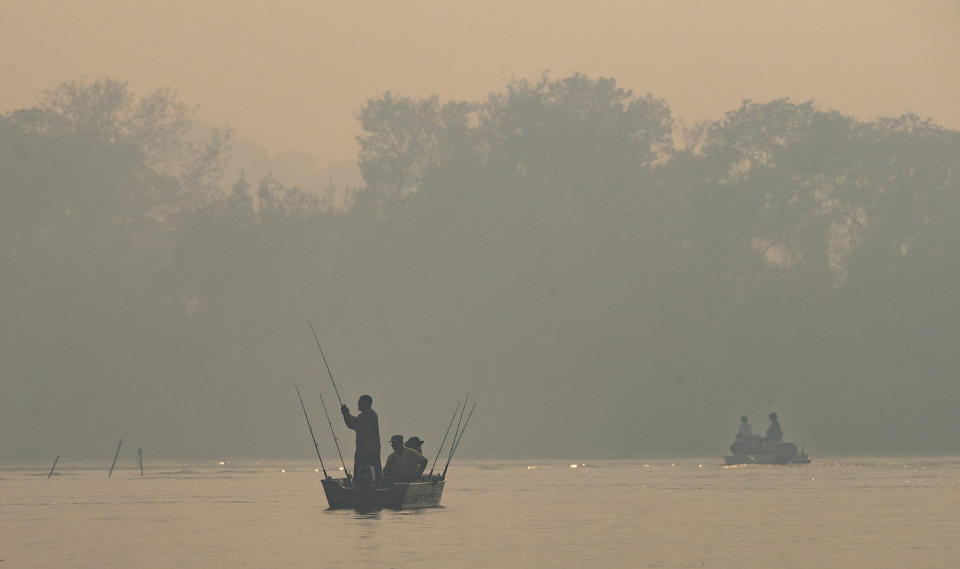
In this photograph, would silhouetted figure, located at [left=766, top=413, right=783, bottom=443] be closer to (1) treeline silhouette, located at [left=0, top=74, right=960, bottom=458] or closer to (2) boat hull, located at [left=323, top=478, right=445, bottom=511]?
(1) treeline silhouette, located at [left=0, top=74, right=960, bottom=458]

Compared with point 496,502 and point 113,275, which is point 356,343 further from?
point 496,502

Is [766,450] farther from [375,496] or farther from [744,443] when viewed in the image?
[375,496]

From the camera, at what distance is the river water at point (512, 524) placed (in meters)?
27.6

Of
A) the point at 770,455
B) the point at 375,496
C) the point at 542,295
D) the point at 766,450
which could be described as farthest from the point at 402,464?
the point at 542,295

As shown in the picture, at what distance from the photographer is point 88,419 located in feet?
326

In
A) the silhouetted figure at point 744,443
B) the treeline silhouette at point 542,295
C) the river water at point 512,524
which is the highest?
the treeline silhouette at point 542,295

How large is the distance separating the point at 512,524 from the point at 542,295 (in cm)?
6451

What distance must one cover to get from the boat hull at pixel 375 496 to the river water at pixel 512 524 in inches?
9.9

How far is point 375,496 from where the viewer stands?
124ft

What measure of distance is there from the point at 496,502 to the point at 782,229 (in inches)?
2394

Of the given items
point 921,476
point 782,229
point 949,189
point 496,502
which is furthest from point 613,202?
point 496,502

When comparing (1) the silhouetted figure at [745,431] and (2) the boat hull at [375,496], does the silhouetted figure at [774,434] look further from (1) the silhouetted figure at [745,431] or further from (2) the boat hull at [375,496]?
(2) the boat hull at [375,496]

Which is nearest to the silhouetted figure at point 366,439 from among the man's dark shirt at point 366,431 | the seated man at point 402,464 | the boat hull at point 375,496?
the man's dark shirt at point 366,431

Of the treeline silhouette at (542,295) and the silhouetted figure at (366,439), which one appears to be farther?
the treeline silhouette at (542,295)
